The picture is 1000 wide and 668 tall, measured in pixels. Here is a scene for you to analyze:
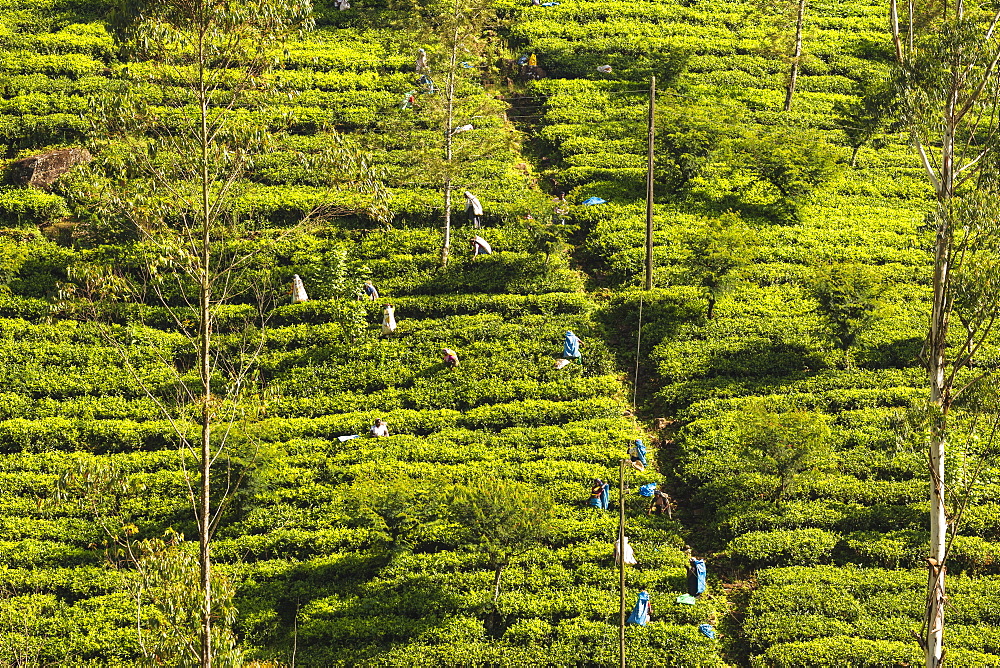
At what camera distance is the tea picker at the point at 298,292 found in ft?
126

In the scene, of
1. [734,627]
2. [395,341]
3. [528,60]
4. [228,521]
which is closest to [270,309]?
[395,341]

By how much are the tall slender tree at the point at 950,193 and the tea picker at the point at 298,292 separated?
21098 mm

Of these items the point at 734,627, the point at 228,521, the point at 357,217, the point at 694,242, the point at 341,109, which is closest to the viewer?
the point at 734,627

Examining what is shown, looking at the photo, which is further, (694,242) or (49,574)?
(694,242)

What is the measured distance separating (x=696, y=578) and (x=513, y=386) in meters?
8.93

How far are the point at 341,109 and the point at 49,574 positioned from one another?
25182 millimetres

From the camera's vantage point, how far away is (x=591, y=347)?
3712 cm

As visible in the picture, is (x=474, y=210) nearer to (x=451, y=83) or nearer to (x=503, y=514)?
(x=451, y=83)

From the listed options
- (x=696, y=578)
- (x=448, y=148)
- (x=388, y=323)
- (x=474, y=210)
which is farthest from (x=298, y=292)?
(x=696, y=578)

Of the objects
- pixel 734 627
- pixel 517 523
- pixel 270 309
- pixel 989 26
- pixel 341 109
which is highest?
pixel 989 26

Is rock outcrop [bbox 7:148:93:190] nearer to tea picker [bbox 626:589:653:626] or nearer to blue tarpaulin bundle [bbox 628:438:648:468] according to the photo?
blue tarpaulin bundle [bbox 628:438:648:468]

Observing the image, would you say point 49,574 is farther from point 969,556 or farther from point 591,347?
point 969,556

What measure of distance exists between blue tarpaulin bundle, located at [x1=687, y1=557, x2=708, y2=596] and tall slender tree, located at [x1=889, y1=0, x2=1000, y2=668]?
7.71 m

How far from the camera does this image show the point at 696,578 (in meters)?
29.2
